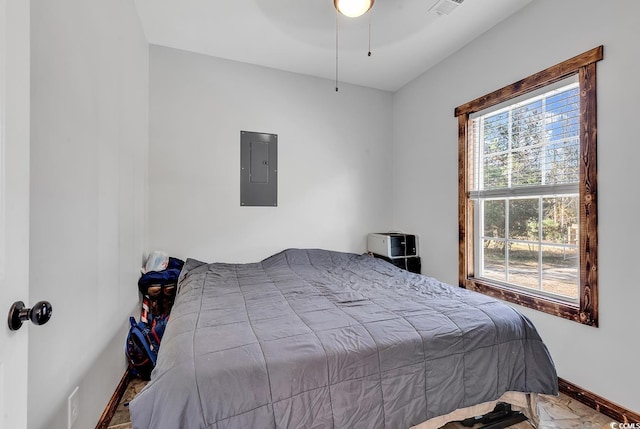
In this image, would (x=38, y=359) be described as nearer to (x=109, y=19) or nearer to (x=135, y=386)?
(x=135, y=386)

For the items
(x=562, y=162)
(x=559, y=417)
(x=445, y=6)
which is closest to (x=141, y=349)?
(x=559, y=417)

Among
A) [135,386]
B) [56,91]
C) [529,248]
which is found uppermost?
[56,91]

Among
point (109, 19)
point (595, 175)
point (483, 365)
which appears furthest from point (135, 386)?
point (595, 175)

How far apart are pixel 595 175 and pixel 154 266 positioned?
337cm

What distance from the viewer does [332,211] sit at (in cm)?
347

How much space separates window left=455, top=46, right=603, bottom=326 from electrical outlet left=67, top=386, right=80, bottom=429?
282 cm

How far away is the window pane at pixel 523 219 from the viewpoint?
224 cm

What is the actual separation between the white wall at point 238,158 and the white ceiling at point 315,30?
0.80 ft

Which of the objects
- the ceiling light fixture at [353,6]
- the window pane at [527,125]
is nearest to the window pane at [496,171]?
the window pane at [527,125]

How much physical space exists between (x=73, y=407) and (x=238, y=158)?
232cm

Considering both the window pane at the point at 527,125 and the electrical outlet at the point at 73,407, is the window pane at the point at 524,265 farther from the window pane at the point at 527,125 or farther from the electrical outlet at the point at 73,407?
the electrical outlet at the point at 73,407

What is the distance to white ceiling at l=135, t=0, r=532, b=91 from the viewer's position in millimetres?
2252

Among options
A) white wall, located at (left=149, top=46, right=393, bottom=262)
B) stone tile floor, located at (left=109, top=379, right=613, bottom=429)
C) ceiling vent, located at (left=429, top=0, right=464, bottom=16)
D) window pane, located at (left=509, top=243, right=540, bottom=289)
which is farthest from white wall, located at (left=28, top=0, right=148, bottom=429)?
window pane, located at (left=509, top=243, right=540, bottom=289)

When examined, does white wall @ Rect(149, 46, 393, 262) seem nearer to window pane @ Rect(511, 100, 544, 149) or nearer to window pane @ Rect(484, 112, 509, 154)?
window pane @ Rect(484, 112, 509, 154)
